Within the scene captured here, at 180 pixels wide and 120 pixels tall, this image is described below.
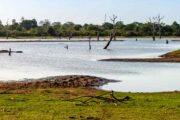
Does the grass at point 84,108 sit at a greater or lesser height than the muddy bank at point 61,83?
greater

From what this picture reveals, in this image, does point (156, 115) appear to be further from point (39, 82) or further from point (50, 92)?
point (39, 82)

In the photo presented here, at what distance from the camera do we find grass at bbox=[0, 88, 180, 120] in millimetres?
19250

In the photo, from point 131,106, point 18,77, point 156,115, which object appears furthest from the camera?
point 18,77

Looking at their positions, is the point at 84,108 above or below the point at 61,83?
above

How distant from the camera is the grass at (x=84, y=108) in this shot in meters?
19.2

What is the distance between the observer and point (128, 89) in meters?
34.6

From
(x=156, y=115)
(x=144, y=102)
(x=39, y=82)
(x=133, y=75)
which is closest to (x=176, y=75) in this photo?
(x=133, y=75)

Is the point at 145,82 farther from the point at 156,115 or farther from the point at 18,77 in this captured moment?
the point at 156,115

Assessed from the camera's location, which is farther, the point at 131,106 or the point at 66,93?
the point at 66,93

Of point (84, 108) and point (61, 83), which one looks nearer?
point (84, 108)

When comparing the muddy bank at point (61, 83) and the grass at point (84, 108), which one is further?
the muddy bank at point (61, 83)

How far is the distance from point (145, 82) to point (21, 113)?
69.7 feet

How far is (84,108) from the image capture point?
2158cm

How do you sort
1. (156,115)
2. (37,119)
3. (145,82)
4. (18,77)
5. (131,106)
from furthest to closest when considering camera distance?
(18,77)
(145,82)
(131,106)
(156,115)
(37,119)
